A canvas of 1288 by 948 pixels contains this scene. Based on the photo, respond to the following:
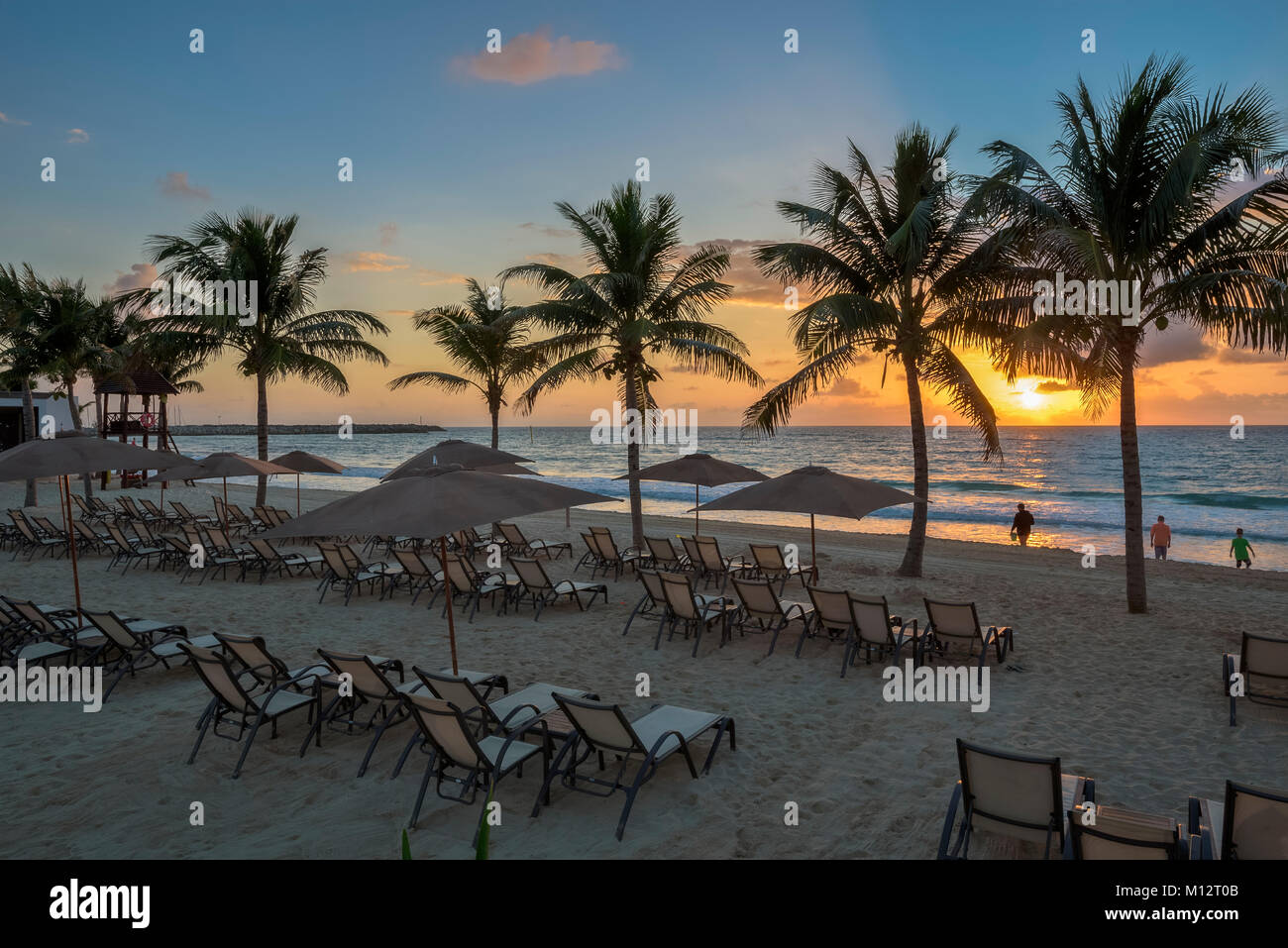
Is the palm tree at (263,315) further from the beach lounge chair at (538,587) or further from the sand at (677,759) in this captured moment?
the beach lounge chair at (538,587)

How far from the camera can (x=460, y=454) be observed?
14133 mm

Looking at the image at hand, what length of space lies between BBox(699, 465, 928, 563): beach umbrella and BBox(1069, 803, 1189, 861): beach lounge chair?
5363mm

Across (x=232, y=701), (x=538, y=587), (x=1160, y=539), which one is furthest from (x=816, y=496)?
(x=1160, y=539)

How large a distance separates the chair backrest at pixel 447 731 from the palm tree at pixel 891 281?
32.5 ft

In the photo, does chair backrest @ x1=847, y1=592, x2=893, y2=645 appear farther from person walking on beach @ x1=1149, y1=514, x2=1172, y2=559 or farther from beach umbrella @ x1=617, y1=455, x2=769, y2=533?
person walking on beach @ x1=1149, y1=514, x2=1172, y2=559

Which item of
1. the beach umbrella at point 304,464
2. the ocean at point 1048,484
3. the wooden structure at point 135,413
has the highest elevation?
the wooden structure at point 135,413

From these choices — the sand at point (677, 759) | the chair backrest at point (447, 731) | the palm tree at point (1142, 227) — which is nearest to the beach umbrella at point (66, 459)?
the sand at point (677, 759)

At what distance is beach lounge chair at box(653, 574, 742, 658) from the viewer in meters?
8.73

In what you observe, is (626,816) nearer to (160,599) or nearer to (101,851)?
(101,851)

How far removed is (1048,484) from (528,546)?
155 ft

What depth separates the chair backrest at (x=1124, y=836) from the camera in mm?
3101

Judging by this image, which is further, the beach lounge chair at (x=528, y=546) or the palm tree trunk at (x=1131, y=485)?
the beach lounge chair at (x=528, y=546)

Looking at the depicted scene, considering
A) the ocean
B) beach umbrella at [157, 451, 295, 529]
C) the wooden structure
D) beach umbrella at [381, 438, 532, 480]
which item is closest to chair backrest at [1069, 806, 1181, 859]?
beach umbrella at [381, 438, 532, 480]

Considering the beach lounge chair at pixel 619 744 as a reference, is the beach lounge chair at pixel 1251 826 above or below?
above
